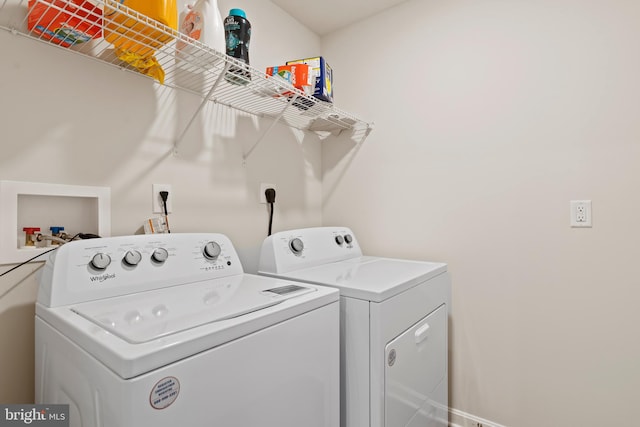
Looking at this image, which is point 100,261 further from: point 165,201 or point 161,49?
point 161,49

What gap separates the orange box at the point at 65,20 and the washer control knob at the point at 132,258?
0.65 m

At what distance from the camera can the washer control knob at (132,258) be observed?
3.18 ft

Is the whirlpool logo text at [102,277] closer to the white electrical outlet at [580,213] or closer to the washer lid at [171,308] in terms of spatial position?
the washer lid at [171,308]

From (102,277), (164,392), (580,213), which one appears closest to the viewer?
(164,392)

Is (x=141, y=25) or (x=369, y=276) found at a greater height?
(x=141, y=25)

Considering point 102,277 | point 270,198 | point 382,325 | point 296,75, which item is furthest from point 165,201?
point 382,325

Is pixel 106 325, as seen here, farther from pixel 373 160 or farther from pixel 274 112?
pixel 373 160

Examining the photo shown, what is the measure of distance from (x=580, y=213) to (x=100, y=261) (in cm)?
175

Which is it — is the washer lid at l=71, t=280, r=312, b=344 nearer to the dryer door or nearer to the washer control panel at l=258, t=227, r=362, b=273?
the washer control panel at l=258, t=227, r=362, b=273

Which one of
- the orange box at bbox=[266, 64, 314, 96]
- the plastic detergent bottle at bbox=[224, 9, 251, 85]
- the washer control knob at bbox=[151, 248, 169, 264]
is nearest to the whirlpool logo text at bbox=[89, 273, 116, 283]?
the washer control knob at bbox=[151, 248, 169, 264]

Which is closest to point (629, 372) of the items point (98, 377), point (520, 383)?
point (520, 383)

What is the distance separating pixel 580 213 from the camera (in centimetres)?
141

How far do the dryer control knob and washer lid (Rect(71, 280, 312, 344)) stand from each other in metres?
0.14

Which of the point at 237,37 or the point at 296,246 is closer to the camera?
the point at 237,37
